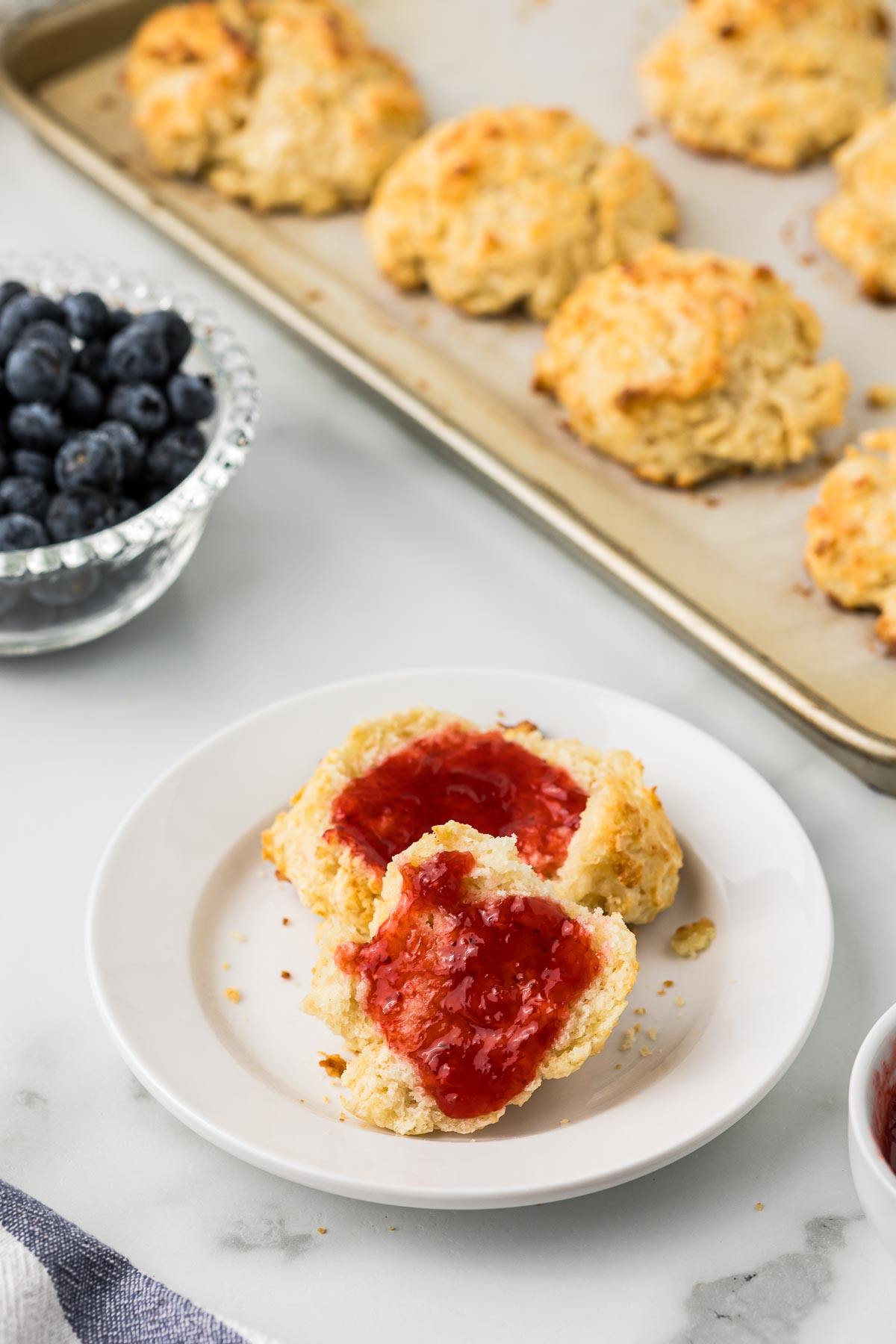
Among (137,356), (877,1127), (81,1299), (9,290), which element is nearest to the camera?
(877,1127)

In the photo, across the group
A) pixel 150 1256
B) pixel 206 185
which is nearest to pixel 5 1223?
pixel 150 1256

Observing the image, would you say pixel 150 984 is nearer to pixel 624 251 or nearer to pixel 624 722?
pixel 624 722

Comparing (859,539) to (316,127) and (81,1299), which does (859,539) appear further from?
(316,127)

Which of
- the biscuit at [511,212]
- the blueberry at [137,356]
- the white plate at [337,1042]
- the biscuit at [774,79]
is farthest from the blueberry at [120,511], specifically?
the biscuit at [774,79]

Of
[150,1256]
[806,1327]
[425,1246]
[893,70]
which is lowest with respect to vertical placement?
[150,1256]

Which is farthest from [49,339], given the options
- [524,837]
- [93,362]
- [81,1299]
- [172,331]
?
[81,1299]

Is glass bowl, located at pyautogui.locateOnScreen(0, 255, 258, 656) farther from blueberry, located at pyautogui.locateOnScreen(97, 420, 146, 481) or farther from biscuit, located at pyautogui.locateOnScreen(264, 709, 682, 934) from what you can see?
biscuit, located at pyautogui.locateOnScreen(264, 709, 682, 934)
